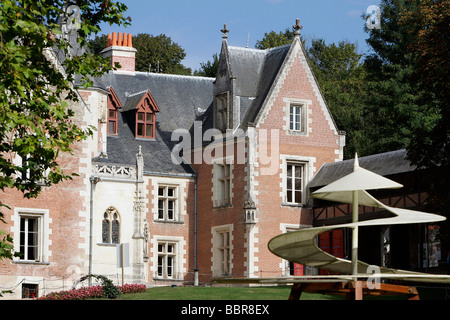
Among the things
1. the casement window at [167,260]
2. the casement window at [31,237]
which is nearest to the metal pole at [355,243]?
the casement window at [31,237]

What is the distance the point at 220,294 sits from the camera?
96.3 feet

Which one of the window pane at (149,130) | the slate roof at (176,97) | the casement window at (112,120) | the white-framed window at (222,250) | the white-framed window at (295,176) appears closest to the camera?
the white-framed window at (295,176)

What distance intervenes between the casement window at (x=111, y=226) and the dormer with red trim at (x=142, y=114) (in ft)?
16.5

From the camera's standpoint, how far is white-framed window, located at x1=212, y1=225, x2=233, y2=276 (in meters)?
38.3

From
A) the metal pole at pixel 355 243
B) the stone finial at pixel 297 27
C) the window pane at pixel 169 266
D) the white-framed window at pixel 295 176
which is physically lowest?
the window pane at pixel 169 266

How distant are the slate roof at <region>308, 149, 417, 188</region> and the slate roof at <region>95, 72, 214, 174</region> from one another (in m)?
6.11

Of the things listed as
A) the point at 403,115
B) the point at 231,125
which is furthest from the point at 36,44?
the point at 403,115

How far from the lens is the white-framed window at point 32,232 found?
3372 centimetres

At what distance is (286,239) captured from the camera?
14.4 metres

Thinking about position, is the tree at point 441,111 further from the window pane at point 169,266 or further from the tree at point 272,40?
the tree at point 272,40

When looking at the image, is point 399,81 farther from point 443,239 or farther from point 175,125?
point 443,239

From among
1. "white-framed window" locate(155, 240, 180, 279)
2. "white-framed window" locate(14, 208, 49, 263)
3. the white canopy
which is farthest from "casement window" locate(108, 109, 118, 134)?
the white canopy

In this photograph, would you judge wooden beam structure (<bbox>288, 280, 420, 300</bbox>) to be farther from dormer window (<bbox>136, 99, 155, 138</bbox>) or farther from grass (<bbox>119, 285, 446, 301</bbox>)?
dormer window (<bbox>136, 99, 155, 138</bbox>)

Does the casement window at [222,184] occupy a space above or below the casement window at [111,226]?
above
